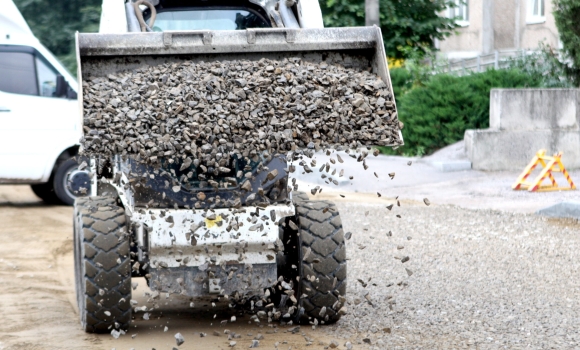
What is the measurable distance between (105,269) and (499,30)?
26.2 meters

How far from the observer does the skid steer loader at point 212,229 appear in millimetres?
5633

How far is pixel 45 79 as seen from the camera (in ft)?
42.3

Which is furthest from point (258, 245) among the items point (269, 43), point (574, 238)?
point (574, 238)

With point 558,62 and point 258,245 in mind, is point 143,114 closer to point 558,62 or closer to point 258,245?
point 258,245

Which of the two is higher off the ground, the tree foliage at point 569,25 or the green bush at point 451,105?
the tree foliage at point 569,25

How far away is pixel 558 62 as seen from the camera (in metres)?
17.9

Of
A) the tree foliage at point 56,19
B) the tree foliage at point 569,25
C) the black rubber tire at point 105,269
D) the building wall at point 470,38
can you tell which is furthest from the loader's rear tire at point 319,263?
the building wall at point 470,38

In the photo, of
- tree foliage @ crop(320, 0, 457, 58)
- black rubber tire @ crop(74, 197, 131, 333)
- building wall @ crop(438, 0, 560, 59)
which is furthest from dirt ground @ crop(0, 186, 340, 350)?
building wall @ crop(438, 0, 560, 59)

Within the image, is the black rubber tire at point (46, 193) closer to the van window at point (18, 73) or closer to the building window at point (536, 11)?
the van window at point (18, 73)

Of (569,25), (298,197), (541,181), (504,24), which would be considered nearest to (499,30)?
(504,24)

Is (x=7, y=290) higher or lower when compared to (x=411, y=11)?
lower

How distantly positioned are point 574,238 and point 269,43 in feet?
16.0

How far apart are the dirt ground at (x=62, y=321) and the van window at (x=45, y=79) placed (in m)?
3.27

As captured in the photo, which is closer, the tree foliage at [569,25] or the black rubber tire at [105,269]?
the black rubber tire at [105,269]
